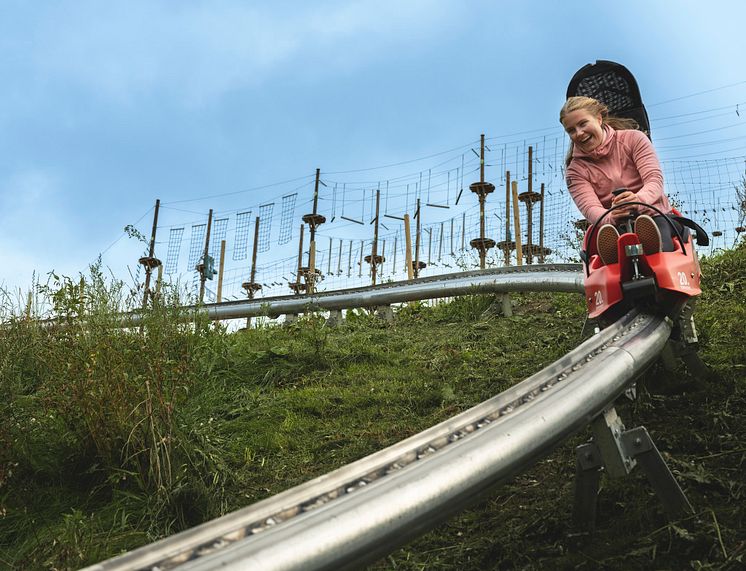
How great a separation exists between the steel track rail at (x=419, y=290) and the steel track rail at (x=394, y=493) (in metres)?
3.58

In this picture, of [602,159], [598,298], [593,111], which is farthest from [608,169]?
[598,298]

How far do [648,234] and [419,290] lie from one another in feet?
13.3

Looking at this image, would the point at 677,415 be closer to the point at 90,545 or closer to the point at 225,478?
the point at 225,478

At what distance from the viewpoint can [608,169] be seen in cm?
375

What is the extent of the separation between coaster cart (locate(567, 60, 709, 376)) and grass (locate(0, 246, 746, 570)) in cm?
24

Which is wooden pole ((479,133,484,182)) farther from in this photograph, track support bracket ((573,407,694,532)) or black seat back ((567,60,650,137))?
track support bracket ((573,407,694,532))

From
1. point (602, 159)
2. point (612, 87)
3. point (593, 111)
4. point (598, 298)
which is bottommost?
point (598, 298)

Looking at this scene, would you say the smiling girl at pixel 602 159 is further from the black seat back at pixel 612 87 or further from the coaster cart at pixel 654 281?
the coaster cart at pixel 654 281

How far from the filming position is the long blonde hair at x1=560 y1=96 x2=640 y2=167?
3.72 metres

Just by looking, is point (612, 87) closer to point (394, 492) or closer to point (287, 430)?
point (287, 430)

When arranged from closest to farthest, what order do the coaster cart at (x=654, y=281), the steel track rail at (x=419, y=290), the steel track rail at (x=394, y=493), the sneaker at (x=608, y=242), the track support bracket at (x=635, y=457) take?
the steel track rail at (x=394, y=493) < the track support bracket at (x=635, y=457) < the coaster cart at (x=654, y=281) < the sneaker at (x=608, y=242) < the steel track rail at (x=419, y=290)

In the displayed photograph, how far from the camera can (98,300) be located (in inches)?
175

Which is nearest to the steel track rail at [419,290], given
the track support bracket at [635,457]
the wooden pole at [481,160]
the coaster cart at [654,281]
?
the coaster cart at [654,281]

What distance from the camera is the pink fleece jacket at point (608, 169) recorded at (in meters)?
3.60
